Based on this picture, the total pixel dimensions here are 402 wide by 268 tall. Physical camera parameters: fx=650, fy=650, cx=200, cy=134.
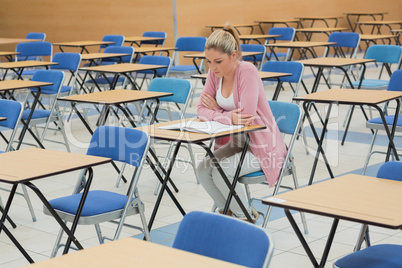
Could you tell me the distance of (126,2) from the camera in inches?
505

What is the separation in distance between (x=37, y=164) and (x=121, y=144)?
504 mm

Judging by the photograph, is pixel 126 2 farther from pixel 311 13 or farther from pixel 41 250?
pixel 41 250

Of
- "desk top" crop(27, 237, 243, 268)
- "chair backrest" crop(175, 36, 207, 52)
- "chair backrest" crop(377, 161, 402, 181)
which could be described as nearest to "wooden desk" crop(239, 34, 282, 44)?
"chair backrest" crop(175, 36, 207, 52)

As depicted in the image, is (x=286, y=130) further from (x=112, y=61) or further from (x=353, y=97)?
(x=112, y=61)

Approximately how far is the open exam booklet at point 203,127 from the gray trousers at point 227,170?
19 cm

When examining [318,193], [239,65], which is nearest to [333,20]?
[239,65]

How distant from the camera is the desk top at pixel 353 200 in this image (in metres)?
2.30

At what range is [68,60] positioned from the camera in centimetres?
796

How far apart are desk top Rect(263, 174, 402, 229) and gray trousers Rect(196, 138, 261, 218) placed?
45.6 inches

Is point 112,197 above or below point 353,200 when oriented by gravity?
below

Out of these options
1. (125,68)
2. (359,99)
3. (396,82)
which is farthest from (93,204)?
(125,68)

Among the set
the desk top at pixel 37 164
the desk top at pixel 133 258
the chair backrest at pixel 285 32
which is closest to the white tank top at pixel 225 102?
the desk top at pixel 37 164

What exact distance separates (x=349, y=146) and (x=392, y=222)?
4367 mm

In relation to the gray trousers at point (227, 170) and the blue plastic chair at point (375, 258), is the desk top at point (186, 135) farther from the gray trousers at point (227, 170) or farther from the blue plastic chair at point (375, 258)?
the blue plastic chair at point (375, 258)
